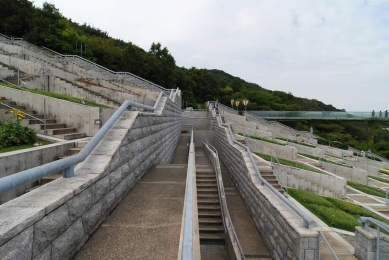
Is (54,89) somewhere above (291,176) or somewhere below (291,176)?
above

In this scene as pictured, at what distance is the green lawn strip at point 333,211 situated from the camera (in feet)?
26.6

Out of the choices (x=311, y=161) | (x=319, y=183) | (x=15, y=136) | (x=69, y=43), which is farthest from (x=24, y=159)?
(x=69, y=43)

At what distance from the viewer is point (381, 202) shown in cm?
1240

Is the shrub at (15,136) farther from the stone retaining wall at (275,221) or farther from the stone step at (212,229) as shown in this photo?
the stone retaining wall at (275,221)

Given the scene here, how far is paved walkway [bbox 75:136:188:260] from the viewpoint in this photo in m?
2.88

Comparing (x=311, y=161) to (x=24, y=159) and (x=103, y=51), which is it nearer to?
(x=24, y=159)

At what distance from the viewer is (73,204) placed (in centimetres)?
289

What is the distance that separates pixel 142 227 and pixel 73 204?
3.46ft

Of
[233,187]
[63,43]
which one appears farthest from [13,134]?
[63,43]

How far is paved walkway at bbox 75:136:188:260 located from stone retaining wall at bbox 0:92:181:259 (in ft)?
0.51

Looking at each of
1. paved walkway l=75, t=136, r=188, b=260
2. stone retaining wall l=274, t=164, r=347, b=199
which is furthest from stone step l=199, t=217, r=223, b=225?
stone retaining wall l=274, t=164, r=347, b=199

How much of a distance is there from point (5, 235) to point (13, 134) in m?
4.13

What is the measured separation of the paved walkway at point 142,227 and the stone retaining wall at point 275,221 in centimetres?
273

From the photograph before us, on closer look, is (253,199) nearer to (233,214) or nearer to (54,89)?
(233,214)
